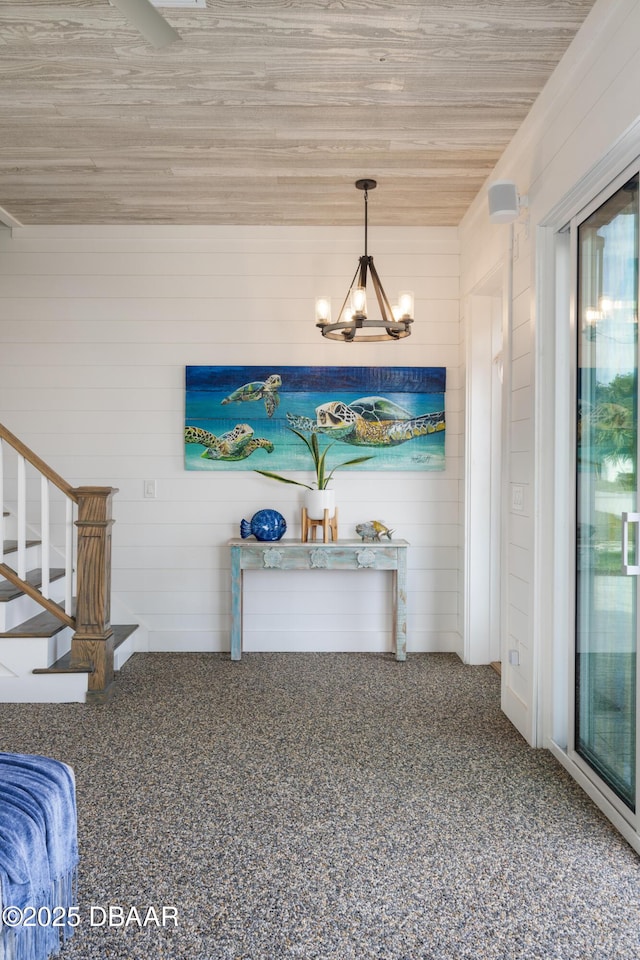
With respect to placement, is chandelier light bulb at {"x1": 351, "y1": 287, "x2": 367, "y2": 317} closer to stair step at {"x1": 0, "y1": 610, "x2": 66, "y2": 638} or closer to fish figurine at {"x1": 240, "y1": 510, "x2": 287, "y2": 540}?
fish figurine at {"x1": 240, "y1": 510, "x2": 287, "y2": 540}

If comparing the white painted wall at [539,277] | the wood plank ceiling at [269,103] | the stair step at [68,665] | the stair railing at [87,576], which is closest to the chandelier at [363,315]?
the wood plank ceiling at [269,103]

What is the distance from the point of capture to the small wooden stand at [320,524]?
14.2 ft

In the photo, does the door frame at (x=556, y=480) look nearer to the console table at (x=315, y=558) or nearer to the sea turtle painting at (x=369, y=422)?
the console table at (x=315, y=558)

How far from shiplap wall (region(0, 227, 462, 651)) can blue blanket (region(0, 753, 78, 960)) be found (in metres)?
2.80

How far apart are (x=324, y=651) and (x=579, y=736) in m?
2.07

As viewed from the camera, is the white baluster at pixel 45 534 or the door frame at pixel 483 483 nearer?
the white baluster at pixel 45 534

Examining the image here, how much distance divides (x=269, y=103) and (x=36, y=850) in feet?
9.37

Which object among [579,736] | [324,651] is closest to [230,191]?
[324,651]

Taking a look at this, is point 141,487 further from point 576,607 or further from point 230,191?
point 576,607

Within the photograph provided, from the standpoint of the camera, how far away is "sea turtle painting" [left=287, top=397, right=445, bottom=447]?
4508mm

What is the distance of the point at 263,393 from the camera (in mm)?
4492

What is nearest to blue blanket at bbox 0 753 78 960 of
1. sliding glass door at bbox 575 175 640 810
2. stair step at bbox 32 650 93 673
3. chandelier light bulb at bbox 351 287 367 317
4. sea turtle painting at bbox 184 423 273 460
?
sliding glass door at bbox 575 175 640 810

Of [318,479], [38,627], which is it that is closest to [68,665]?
[38,627]

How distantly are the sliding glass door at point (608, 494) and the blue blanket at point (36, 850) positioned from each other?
5.62 feet
